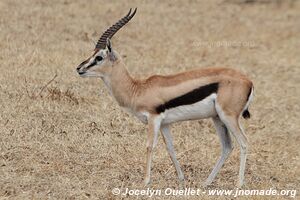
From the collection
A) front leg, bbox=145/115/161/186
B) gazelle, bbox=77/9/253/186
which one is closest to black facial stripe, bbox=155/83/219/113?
gazelle, bbox=77/9/253/186

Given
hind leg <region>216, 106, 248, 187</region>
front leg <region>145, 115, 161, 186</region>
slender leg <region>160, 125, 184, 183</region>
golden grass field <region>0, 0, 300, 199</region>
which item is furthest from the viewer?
golden grass field <region>0, 0, 300, 199</region>

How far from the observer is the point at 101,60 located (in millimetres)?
8328

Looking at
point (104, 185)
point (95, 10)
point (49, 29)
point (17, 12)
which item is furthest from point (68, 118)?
point (95, 10)

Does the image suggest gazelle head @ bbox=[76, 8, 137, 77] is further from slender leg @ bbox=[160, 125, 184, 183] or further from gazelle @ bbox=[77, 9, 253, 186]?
slender leg @ bbox=[160, 125, 184, 183]

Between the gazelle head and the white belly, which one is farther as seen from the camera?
the gazelle head

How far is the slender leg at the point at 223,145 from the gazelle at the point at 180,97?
0.09ft

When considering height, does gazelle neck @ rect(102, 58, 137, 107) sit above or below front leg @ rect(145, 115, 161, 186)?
above

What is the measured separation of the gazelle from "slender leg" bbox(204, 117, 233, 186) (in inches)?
1.1

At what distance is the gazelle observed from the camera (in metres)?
7.96

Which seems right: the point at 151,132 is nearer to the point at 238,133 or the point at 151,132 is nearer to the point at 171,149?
the point at 171,149

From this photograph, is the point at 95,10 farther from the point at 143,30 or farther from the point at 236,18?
the point at 236,18

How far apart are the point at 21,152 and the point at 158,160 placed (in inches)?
69.6

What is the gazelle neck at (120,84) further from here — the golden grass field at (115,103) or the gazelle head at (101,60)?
the golden grass field at (115,103)

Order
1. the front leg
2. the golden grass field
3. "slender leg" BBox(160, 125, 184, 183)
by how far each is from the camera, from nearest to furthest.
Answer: the front leg → "slender leg" BBox(160, 125, 184, 183) → the golden grass field
